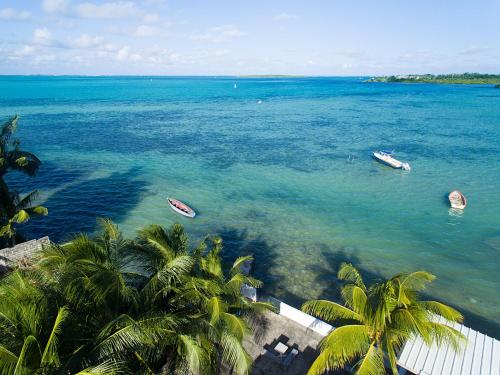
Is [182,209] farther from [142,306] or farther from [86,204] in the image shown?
[142,306]

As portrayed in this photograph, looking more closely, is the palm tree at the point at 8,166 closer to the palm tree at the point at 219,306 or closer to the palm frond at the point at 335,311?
the palm tree at the point at 219,306

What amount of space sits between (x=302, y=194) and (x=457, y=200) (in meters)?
14.3

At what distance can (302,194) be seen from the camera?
34062 mm

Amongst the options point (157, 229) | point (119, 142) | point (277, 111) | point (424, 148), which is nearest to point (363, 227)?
point (157, 229)

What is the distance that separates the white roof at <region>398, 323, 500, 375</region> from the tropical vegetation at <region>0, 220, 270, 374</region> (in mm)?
5795

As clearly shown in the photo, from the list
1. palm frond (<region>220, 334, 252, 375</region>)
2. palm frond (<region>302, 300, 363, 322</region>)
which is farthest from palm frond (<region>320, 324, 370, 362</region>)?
palm frond (<region>220, 334, 252, 375</region>)

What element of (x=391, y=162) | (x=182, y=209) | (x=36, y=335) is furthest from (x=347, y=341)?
(x=391, y=162)

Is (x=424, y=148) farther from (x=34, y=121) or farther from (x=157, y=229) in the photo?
(x=34, y=121)

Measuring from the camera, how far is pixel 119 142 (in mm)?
54938

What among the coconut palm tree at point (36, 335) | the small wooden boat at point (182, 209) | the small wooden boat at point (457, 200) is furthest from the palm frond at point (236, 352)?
the small wooden boat at point (457, 200)

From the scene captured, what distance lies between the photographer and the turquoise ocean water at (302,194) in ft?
74.0

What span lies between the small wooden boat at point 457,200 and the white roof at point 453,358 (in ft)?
71.1

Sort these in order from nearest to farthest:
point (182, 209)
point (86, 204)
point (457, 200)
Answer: point (182, 209), point (86, 204), point (457, 200)

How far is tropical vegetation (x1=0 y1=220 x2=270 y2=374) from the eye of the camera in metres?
7.33
